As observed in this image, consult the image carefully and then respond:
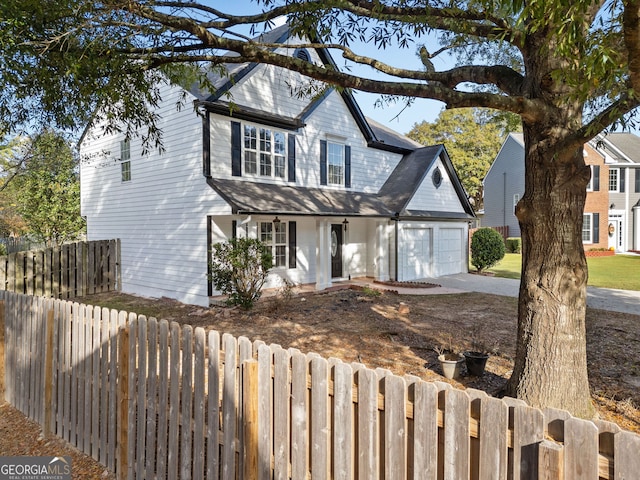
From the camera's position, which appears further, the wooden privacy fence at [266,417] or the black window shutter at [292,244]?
the black window shutter at [292,244]

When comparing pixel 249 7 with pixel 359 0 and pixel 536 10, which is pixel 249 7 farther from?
pixel 536 10

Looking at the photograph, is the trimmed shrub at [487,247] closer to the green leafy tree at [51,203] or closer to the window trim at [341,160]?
the window trim at [341,160]

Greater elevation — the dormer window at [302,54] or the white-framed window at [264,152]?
the dormer window at [302,54]

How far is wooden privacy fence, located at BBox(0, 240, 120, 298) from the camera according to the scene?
1335cm

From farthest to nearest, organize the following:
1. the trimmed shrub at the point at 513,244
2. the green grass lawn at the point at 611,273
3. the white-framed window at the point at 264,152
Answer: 1. the trimmed shrub at the point at 513,244
2. the green grass lawn at the point at 611,273
3. the white-framed window at the point at 264,152

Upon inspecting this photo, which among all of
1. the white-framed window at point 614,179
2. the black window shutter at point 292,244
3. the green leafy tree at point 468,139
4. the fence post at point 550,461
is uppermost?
the green leafy tree at point 468,139

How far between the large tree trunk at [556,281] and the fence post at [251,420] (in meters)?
3.16

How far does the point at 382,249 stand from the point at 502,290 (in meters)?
4.89

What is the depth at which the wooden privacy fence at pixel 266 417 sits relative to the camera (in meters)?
1.92

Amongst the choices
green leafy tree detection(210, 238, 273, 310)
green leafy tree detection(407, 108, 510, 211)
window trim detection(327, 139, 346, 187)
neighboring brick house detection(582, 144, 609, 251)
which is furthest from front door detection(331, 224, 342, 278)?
green leafy tree detection(407, 108, 510, 211)

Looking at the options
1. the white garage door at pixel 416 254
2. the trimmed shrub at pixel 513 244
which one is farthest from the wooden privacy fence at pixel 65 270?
the trimmed shrub at pixel 513 244

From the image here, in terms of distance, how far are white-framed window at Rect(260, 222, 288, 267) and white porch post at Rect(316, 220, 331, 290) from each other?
4.03 feet

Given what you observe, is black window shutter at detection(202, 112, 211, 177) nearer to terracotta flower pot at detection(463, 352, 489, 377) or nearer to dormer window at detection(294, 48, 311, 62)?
dormer window at detection(294, 48, 311, 62)

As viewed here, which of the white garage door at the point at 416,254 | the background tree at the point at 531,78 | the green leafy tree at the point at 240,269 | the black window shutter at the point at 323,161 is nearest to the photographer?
the background tree at the point at 531,78
